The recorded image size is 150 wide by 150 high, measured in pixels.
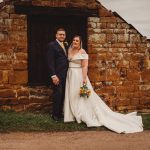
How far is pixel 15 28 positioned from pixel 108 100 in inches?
112

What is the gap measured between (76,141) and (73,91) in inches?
71.8

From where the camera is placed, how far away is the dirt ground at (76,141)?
23.9 feet

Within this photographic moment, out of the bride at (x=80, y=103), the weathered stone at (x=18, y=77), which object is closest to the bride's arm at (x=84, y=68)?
the bride at (x=80, y=103)

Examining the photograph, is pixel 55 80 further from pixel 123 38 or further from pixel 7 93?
pixel 123 38

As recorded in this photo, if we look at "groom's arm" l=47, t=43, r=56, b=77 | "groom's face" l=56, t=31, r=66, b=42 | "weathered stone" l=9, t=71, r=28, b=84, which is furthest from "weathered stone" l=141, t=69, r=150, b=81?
"weathered stone" l=9, t=71, r=28, b=84

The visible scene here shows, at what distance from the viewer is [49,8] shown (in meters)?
10.3

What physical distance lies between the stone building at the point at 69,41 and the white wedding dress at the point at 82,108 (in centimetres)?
111

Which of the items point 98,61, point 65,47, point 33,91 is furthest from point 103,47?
point 33,91

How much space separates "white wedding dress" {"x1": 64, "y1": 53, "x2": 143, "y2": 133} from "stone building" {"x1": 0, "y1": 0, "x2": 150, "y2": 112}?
111 cm

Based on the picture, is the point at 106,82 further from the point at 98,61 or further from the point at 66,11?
the point at 66,11

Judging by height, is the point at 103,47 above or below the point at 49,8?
below

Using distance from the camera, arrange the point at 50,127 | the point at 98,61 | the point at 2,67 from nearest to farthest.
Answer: the point at 50,127, the point at 2,67, the point at 98,61

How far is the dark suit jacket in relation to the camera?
30.2 feet

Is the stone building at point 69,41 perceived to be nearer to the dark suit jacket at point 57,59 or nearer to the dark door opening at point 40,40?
the dark door opening at point 40,40
